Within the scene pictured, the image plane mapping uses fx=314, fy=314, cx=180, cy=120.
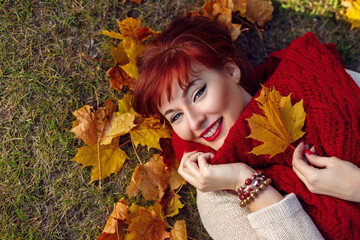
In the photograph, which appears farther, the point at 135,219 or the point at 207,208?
the point at 135,219

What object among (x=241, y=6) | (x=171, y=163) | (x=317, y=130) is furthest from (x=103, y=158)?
(x=241, y=6)

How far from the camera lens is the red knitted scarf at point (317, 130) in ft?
5.95

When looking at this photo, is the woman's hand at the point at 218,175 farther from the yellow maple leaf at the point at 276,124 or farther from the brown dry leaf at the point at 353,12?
the brown dry leaf at the point at 353,12

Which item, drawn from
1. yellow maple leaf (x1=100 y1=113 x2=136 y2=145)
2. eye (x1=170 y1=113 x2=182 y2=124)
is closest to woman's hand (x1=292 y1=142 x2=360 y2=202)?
eye (x1=170 y1=113 x2=182 y2=124)

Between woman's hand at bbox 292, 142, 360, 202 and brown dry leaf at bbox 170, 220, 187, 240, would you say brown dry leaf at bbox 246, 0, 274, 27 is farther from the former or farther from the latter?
brown dry leaf at bbox 170, 220, 187, 240

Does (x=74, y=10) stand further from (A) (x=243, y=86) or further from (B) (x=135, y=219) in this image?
(B) (x=135, y=219)

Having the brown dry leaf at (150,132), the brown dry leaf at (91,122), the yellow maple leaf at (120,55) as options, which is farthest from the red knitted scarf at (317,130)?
the yellow maple leaf at (120,55)

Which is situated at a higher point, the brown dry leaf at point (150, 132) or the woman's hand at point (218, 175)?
the woman's hand at point (218, 175)

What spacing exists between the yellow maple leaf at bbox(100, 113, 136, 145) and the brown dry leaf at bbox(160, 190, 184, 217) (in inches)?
24.3

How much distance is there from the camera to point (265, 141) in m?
1.86

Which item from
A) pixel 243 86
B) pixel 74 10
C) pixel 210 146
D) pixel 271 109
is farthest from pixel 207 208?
pixel 74 10

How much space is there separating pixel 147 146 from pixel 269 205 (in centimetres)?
106

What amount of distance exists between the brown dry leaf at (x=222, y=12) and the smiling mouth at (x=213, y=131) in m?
0.98

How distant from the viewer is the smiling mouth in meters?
1.96
